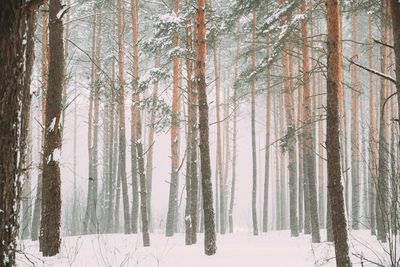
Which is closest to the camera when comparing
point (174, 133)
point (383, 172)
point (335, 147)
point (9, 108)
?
point (9, 108)

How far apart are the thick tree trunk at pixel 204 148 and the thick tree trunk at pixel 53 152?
2912 millimetres

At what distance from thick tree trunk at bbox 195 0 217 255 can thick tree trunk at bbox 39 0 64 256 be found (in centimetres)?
291

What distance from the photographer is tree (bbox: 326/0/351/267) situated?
4684 mm

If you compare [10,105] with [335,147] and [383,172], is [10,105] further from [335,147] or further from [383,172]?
[335,147]

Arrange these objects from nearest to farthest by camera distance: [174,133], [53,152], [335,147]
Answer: [335,147], [53,152], [174,133]

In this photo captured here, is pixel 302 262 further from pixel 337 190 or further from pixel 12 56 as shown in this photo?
pixel 12 56

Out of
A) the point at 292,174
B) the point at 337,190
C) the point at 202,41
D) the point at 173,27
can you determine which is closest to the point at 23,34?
the point at 337,190

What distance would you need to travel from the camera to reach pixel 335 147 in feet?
15.9

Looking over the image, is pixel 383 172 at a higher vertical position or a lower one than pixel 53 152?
lower

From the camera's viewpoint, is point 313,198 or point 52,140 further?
point 313,198

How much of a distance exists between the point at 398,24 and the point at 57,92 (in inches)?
210

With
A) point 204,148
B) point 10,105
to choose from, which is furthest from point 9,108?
point 204,148

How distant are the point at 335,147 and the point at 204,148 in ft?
9.50

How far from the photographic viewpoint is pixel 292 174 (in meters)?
13.2
